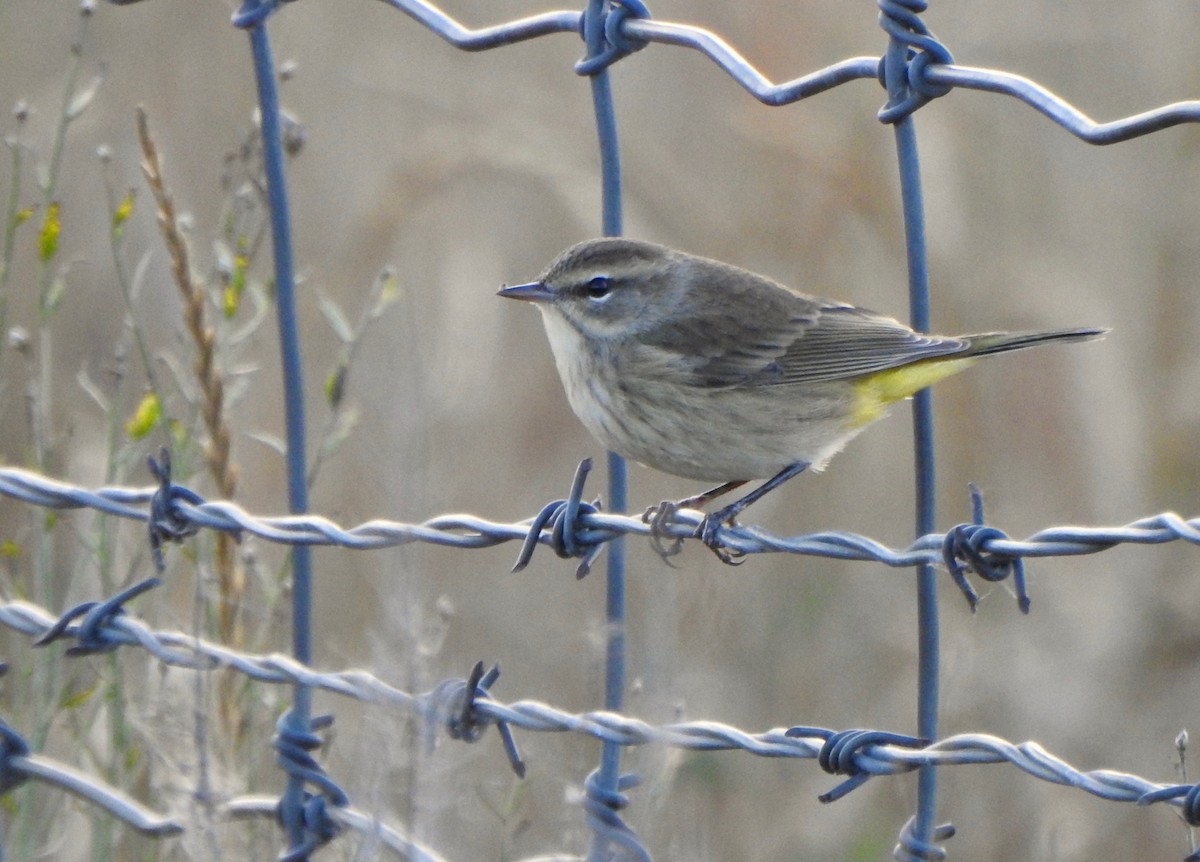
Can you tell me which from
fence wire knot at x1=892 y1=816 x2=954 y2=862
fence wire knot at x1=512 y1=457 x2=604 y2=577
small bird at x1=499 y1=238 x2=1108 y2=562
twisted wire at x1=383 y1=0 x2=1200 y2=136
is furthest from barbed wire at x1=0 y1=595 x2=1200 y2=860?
small bird at x1=499 y1=238 x2=1108 y2=562

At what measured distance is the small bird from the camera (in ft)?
11.9

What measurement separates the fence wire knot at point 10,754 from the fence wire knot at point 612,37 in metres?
1.67

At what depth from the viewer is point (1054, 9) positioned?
16.7 ft

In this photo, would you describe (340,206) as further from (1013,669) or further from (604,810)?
(604,810)

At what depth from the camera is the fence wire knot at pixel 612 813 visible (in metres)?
2.09

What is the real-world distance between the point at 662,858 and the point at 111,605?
4.15ft

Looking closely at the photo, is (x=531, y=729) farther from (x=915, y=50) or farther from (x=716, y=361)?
(x=716, y=361)

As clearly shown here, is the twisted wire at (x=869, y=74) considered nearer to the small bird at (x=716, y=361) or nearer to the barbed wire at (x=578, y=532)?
the barbed wire at (x=578, y=532)

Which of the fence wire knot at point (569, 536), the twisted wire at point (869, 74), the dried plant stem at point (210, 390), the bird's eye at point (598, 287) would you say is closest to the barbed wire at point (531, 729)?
the fence wire knot at point (569, 536)

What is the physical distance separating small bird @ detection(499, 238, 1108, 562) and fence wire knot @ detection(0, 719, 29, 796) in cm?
140

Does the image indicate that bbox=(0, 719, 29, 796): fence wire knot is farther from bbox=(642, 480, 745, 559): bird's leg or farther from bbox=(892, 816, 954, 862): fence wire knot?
bbox=(892, 816, 954, 862): fence wire knot

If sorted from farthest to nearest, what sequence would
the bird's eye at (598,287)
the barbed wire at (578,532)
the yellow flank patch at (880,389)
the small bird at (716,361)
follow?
the bird's eye at (598,287) → the yellow flank patch at (880,389) → the small bird at (716,361) → the barbed wire at (578,532)

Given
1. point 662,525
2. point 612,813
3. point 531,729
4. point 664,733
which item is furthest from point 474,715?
point 664,733

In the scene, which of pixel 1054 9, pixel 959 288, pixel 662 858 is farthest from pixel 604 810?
pixel 1054 9
